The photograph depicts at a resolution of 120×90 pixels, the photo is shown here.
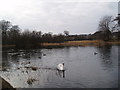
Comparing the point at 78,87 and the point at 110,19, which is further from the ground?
the point at 110,19

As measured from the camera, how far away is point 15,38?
5366cm

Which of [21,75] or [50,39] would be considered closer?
[21,75]

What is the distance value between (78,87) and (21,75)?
5.49 meters

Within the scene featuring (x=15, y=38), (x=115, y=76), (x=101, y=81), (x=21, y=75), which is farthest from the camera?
(x=15, y=38)

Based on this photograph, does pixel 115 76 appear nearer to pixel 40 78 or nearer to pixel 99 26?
pixel 40 78

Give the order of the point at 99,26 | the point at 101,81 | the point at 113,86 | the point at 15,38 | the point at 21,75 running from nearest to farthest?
1. the point at 113,86
2. the point at 101,81
3. the point at 21,75
4. the point at 15,38
5. the point at 99,26

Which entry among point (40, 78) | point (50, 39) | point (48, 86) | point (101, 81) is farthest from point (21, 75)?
point (50, 39)

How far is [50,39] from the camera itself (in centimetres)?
6719

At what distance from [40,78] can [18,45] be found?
44.5 m

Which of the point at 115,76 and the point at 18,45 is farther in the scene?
the point at 18,45

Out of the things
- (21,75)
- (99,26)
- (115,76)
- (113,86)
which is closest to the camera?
(113,86)

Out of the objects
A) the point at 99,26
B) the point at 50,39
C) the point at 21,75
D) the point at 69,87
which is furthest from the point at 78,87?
the point at 50,39

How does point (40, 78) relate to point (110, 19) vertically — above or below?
below

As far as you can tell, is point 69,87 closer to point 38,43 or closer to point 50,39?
point 38,43
